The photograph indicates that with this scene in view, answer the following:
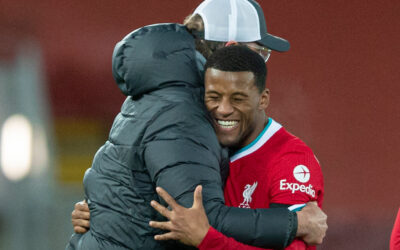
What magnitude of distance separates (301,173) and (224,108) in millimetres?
290

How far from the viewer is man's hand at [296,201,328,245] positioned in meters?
1.60

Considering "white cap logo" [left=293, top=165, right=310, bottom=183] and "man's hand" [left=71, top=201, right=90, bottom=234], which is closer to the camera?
"white cap logo" [left=293, top=165, right=310, bottom=183]

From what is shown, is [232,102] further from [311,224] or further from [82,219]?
[82,219]

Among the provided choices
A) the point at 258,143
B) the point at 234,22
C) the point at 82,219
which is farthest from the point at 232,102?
the point at 82,219

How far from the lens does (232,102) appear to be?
69.1 inches

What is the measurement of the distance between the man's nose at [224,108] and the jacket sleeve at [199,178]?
172mm

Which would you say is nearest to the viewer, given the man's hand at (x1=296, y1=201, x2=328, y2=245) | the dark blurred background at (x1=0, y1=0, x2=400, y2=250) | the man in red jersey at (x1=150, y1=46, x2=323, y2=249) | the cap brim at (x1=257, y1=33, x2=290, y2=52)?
the man's hand at (x1=296, y1=201, x2=328, y2=245)

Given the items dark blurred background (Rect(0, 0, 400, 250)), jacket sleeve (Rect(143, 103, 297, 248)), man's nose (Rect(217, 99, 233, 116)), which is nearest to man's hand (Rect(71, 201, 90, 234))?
jacket sleeve (Rect(143, 103, 297, 248))

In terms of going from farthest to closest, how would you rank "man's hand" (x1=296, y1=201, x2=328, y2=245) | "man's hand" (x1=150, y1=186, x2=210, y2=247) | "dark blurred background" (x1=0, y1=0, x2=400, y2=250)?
"dark blurred background" (x1=0, y1=0, x2=400, y2=250) → "man's hand" (x1=296, y1=201, x2=328, y2=245) → "man's hand" (x1=150, y1=186, x2=210, y2=247)

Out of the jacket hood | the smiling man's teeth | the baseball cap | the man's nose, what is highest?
the baseball cap

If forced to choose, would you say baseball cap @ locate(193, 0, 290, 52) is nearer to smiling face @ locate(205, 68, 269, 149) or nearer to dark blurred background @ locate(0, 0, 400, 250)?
smiling face @ locate(205, 68, 269, 149)

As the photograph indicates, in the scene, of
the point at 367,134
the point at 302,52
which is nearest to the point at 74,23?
the point at 302,52

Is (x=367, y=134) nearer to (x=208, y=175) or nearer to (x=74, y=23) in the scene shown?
(x=74, y=23)

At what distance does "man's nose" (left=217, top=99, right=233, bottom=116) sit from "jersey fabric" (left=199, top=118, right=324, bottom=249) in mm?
195
